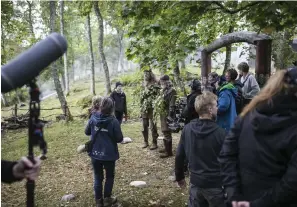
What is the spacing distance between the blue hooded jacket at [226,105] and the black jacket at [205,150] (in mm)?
2118

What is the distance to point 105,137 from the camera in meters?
5.30

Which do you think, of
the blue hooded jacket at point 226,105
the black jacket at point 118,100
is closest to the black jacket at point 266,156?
the blue hooded jacket at point 226,105

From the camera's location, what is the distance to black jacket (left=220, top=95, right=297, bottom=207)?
2.21m

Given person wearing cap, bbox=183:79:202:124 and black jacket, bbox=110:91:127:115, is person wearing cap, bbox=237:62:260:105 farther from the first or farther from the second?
black jacket, bbox=110:91:127:115

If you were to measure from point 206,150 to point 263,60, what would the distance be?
450 cm

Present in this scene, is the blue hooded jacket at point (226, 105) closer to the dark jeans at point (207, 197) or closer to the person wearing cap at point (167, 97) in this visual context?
the person wearing cap at point (167, 97)

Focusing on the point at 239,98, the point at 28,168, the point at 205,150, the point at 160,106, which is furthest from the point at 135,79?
the point at 28,168

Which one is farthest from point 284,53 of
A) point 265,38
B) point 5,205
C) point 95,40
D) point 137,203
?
point 95,40

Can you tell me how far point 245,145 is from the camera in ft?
7.99

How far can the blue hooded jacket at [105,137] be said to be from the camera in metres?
5.25

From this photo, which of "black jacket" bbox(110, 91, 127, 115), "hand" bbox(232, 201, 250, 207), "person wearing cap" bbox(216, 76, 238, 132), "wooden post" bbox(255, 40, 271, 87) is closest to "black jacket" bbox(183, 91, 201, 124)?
"person wearing cap" bbox(216, 76, 238, 132)

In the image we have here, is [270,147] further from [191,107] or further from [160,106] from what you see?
[160,106]

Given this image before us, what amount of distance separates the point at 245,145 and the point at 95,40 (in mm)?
45973

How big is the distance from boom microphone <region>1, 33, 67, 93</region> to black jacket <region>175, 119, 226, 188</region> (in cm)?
206
